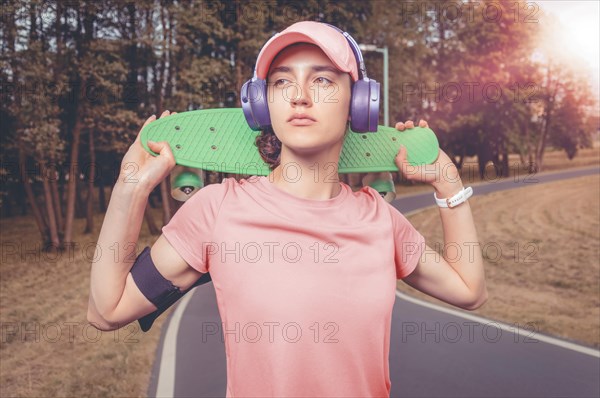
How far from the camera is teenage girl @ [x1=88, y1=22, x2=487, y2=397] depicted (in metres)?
1.85

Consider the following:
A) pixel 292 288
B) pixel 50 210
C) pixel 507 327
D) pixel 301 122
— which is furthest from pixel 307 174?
pixel 50 210

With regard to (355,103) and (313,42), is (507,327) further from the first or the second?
(313,42)

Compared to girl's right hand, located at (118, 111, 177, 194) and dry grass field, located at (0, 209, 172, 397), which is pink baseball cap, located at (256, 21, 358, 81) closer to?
girl's right hand, located at (118, 111, 177, 194)

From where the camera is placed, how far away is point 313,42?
1.92 meters

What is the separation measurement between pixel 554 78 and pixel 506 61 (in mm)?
5052

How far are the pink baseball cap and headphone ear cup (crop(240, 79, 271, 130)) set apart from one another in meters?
0.05

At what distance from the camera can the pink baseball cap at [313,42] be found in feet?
6.26

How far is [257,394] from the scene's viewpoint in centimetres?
186

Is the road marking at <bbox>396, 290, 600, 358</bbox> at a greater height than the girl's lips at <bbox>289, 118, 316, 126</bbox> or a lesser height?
lesser

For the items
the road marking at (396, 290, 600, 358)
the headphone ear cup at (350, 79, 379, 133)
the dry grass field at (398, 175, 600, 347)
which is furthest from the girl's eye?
the road marking at (396, 290, 600, 358)

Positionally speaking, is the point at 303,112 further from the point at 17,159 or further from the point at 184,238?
the point at 17,159

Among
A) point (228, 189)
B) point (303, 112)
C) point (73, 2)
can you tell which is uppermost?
point (73, 2)

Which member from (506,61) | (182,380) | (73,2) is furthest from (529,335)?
(506,61)

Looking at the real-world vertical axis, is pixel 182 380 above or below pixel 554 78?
below
